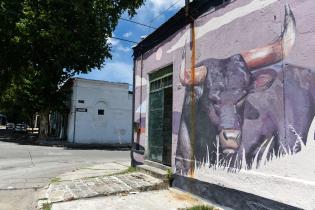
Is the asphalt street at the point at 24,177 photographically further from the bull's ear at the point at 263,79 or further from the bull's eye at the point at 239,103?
the bull's ear at the point at 263,79

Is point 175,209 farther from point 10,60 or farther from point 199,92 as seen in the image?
point 10,60

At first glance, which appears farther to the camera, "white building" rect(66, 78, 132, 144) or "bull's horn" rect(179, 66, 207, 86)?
"white building" rect(66, 78, 132, 144)

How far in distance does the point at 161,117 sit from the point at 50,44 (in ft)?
61.6

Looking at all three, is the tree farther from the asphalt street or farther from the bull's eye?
the bull's eye

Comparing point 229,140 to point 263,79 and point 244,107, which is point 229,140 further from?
point 263,79

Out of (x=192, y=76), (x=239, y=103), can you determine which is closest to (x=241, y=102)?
(x=239, y=103)

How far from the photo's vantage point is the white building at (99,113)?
2906 cm

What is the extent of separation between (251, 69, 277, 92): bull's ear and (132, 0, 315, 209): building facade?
0.05 feet

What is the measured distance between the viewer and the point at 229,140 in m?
6.70

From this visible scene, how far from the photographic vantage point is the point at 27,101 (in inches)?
1072

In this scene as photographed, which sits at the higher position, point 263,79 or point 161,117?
point 263,79

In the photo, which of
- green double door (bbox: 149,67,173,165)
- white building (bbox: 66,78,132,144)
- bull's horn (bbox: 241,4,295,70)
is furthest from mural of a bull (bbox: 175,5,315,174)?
white building (bbox: 66,78,132,144)

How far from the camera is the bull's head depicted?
564cm

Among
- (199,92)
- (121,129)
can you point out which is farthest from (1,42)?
(199,92)
